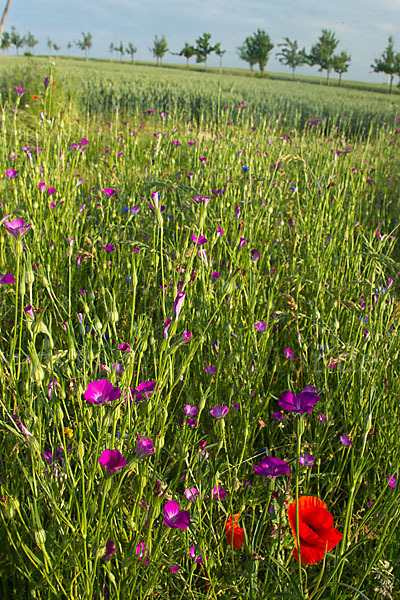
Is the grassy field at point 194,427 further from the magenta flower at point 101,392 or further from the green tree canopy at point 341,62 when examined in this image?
the green tree canopy at point 341,62

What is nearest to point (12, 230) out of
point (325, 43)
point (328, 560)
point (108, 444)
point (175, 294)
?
point (175, 294)

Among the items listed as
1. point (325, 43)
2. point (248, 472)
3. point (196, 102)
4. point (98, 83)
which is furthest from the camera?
point (325, 43)

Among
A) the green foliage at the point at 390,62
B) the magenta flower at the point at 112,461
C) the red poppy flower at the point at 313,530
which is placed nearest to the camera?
the magenta flower at the point at 112,461

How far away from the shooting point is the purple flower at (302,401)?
67 centimetres

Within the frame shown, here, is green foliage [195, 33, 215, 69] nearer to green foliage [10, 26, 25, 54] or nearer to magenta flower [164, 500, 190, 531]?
green foliage [10, 26, 25, 54]

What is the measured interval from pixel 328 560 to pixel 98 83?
13972 millimetres

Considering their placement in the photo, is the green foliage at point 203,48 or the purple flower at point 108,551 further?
the green foliage at point 203,48

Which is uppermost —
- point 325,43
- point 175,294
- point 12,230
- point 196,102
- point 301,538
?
point 325,43

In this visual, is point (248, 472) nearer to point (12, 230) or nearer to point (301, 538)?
point (301, 538)

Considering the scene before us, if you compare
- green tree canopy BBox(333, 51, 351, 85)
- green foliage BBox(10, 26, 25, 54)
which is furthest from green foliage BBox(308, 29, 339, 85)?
green foliage BBox(10, 26, 25, 54)

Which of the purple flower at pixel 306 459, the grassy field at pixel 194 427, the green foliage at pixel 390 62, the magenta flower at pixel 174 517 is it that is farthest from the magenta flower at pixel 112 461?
the green foliage at pixel 390 62

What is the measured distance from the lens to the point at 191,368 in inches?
57.8

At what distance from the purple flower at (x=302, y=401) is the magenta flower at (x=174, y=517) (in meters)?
0.26

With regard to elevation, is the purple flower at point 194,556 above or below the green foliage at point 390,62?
below
